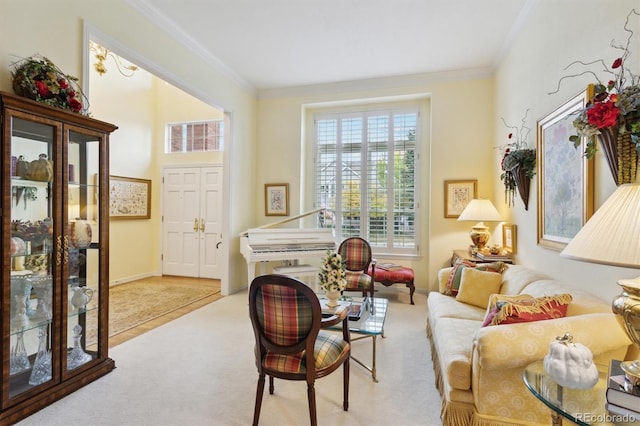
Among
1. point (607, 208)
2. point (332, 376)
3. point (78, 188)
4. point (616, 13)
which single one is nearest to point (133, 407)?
point (332, 376)

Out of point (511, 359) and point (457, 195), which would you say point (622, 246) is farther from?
point (457, 195)

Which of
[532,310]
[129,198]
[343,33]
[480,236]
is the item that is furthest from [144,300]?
[532,310]

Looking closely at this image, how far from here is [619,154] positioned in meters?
1.71

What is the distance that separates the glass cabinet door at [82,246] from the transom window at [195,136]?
3746 mm

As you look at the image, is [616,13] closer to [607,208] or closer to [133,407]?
[607,208]

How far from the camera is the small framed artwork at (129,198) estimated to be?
219 inches

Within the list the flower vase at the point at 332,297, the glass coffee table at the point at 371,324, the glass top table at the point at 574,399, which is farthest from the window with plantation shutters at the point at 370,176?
the glass top table at the point at 574,399

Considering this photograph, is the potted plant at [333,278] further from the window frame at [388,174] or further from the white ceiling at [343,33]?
the window frame at [388,174]

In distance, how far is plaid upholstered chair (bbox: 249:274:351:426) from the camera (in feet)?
5.72

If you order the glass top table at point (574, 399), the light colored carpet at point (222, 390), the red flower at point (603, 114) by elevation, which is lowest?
the light colored carpet at point (222, 390)

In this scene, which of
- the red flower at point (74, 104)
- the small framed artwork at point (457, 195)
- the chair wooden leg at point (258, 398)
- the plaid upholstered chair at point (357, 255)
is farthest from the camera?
the small framed artwork at point (457, 195)

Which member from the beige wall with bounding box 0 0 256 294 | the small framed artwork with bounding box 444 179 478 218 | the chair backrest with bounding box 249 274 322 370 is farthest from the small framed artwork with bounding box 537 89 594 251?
the beige wall with bounding box 0 0 256 294

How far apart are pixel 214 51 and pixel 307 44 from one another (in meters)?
1.25

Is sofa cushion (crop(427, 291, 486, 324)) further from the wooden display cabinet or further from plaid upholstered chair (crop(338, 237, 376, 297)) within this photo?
the wooden display cabinet
